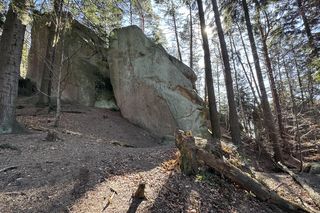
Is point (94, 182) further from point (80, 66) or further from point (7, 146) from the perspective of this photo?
point (80, 66)

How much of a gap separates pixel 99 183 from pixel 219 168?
2.63 metres

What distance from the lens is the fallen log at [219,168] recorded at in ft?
17.4

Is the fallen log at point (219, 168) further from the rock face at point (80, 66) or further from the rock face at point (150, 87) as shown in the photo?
the rock face at point (80, 66)

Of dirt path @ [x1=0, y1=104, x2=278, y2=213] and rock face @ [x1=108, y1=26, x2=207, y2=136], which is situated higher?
rock face @ [x1=108, y1=26, x2=207, y2=136]

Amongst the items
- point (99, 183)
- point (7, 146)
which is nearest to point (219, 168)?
point (99, 183)

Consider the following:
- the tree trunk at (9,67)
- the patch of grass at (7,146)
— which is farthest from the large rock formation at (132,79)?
the patch of grass at (7,146)

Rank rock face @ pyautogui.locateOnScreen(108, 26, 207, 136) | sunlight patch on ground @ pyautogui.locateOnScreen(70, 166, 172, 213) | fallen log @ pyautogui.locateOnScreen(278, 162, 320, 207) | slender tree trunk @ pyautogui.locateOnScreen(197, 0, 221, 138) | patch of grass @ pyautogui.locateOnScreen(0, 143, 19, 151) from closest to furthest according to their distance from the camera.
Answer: sunlight patch on ground @ pyautogui.locateOnScreen(70, 166, 172, 213), patch of grass @ pyautogui.locateOnScreen(0, 143, 19, 151), fallen log @ pyautogui.locateOnScreen(278, 162, 320, 207), slender tree trunk @ pyautogui.locateOnScreen(197, 0, 221, 138), rock face @ pyautogui.locateOnScreen(108, 26, 207, 136)

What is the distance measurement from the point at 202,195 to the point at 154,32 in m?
15.9

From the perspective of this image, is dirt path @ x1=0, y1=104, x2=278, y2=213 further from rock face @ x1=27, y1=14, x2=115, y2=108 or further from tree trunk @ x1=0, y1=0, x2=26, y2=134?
rock face @ x1=27, y1=14, x2=115, y2=108

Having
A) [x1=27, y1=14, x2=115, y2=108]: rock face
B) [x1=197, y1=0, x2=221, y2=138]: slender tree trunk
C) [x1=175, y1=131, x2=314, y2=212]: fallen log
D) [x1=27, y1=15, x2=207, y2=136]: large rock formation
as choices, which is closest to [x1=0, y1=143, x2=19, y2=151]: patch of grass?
[x1=175, y1=131, x2=314, y2=212]: fallen log

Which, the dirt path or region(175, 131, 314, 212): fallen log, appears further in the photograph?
region(175, 131, 314, 212): fallen log

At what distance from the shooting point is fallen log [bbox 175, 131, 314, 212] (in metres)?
5.30

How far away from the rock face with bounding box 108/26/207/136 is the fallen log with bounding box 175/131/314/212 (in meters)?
6.16

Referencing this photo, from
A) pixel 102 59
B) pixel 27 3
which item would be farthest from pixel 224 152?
pixel 102 59
